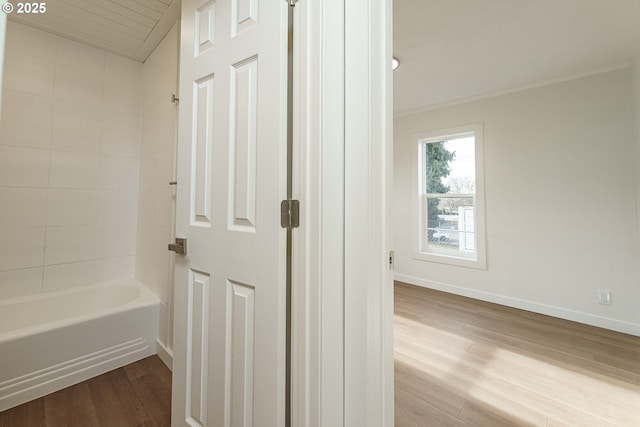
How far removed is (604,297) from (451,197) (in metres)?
1.74

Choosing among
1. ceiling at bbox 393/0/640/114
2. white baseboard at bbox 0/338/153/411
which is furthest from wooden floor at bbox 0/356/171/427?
ceiling at bbox 393/0/640/114

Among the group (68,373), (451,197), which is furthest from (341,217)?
(451,197)

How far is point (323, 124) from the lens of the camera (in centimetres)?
86

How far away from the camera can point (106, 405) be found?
60.5 inches

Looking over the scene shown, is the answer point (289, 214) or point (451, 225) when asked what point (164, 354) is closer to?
point (289, 214)

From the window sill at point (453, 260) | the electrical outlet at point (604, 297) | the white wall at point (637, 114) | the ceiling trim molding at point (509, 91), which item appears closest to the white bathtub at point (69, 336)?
the window sill at point (453, 260)

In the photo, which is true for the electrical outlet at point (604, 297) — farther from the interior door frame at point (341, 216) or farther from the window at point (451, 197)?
the interior door frame at point (341, 216)

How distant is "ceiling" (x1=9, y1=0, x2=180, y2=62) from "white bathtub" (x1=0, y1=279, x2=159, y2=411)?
2.06 meters

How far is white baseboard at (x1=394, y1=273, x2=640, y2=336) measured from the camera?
2463 millimetres

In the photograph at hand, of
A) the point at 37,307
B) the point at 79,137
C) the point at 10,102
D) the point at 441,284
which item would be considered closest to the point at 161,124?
the point at 79,137

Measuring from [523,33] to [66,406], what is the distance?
13.2 ft

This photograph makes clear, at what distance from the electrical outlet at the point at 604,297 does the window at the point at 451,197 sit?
0.99 m

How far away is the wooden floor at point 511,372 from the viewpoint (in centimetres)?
151

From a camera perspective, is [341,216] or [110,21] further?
[110,21]
